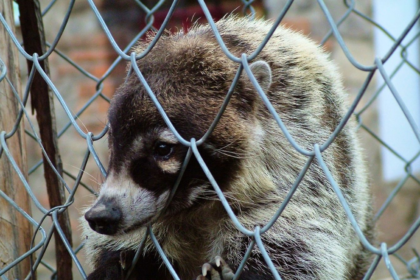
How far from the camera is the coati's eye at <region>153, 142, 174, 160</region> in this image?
1597 millimetres

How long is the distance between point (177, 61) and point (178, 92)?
0.15 meters

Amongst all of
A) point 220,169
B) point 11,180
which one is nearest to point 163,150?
point 220,169

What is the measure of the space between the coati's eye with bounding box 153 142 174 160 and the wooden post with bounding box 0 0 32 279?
A: 600mm

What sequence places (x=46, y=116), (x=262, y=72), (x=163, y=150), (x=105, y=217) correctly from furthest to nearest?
(x=46, y=116)
(x=262, y=72)
(x=163, y=150)
(x=105, y=217)

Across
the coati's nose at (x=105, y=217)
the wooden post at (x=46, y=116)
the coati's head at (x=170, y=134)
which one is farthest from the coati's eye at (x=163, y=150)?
the wooden post at (x=46, y=116)

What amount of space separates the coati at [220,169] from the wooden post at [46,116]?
110 mm

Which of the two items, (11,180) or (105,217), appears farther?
(11,180)

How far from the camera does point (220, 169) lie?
1700mm

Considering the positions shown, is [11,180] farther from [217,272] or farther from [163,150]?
[217,272]

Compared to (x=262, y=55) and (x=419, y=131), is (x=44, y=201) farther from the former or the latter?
(x=419, y=131)

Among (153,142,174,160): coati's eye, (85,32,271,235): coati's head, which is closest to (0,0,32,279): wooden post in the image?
(85,32,271,235): coati's head

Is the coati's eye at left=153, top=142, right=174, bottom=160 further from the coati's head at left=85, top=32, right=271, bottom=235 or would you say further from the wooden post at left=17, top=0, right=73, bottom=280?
the wooden post at left=17, top=0, right=73, bottom=280

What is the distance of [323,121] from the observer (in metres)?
1.98

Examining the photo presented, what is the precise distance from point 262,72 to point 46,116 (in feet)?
2.77
